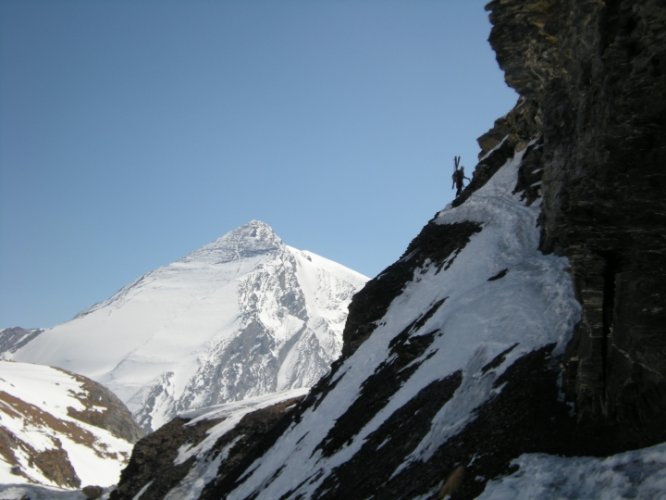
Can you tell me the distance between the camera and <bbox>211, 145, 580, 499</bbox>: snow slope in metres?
20.2

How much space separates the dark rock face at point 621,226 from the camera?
45.2ft

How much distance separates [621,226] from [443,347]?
1219cm

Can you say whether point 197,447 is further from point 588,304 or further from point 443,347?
point 588,304

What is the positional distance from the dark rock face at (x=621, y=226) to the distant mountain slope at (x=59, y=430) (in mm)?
89953

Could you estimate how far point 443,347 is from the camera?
84.3 feet

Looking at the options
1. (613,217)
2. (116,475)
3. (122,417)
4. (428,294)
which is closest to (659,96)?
(613,217)

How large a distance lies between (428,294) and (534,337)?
47.4 ft

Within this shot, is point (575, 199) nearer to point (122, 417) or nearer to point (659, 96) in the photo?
point (659, 96)

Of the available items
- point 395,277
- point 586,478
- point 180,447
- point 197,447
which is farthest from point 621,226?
point 180,447

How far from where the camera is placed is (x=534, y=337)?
67.4ft

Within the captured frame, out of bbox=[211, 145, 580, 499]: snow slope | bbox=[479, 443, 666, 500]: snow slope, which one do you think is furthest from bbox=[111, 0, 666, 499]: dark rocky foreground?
bbox=[479, 443, 666, 500]: snow slope

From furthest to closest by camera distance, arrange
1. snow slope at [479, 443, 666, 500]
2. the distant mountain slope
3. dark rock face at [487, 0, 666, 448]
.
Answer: the distant mountain slope, dark rock face at [487, 0, 666, 448], snow slope at [479, 443, 666, 500]

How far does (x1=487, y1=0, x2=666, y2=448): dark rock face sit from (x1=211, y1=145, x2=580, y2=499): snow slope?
3.93 m

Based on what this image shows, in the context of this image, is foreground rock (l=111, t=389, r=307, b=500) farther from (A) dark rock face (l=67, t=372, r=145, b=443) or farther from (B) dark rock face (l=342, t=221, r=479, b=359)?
(A) dark rock face (l=67, t=372, r=145, b=443)
